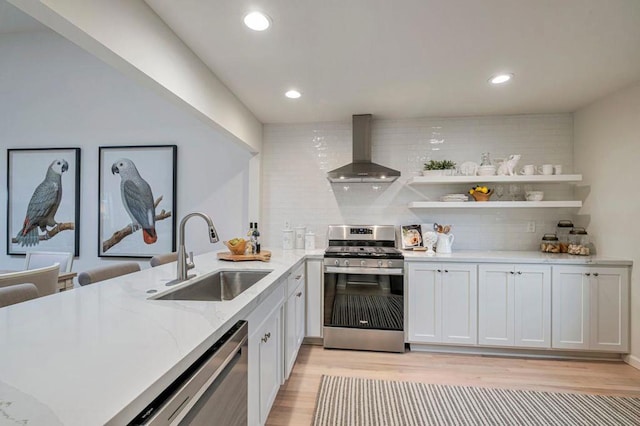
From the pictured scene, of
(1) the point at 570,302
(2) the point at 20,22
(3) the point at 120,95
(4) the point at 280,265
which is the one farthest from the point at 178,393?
(2) the point at 20,22

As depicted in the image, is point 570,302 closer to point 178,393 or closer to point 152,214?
point 178,393

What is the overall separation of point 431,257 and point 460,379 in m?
1.01

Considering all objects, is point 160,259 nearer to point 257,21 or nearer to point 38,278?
point 38,278

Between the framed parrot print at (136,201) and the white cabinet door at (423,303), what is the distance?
2.75 metres

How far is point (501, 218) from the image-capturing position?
321 centimetres

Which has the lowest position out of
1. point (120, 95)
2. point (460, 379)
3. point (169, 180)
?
point (460, 379)

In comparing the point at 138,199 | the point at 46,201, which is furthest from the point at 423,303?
the point at 46,201

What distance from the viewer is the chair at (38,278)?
1818 millimetres

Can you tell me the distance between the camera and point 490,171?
117 inches

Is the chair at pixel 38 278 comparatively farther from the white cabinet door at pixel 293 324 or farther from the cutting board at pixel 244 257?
the white cabinet door at pixel 293 324

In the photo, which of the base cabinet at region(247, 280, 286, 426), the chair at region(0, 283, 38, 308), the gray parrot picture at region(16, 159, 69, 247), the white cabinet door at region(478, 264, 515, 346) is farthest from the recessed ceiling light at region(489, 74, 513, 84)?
the gray parrot picture at region(16, 159, 69, 247)

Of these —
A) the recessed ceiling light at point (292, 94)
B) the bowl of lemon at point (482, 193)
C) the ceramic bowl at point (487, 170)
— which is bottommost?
the bowl of lemon at point (482, 193)

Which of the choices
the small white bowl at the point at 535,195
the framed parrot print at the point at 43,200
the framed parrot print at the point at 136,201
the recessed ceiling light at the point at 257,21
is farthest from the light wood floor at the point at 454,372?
the framed parrot print at the point at 43,200

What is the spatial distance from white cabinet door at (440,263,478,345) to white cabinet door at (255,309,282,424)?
169 centimetres
